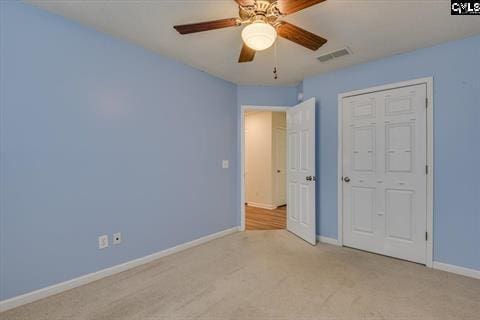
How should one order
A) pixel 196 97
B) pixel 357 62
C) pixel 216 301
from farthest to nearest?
pixel 196 97 → pixel 357 62 → pixel 216 301

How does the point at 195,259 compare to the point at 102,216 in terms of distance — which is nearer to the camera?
the point at 102,216

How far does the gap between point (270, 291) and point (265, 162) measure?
404 cm

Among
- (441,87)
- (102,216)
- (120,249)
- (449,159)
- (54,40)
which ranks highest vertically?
(54,40)

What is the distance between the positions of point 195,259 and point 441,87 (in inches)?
130

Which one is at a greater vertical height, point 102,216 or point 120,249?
point 102,216

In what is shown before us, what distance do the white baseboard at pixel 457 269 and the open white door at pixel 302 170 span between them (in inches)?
51.9

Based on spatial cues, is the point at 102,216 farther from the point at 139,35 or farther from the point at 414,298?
the point at 414,298

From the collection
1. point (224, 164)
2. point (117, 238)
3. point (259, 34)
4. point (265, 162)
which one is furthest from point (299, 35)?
point (265, 162)

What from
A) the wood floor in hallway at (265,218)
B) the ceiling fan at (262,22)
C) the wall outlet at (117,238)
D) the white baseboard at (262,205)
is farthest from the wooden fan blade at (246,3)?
the white baseboard at (262,205)

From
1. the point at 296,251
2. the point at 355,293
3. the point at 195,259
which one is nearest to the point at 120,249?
the point at 195,259

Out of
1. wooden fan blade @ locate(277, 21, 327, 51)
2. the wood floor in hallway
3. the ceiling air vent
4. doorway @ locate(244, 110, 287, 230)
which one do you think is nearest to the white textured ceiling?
the ceiling air vent

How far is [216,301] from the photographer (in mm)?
2055

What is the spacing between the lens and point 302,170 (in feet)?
11.9

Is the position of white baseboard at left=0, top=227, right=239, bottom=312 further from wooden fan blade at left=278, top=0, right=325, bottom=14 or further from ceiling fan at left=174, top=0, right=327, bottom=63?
wooden fan blade at left=278, top=0, right=325, bottom=14
